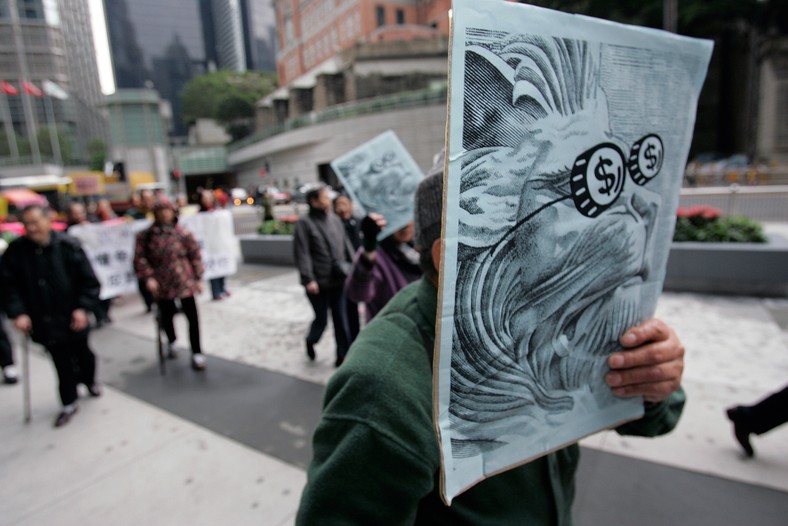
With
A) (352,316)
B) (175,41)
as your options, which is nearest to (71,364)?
(352,316)

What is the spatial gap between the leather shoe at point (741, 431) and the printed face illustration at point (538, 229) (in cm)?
289

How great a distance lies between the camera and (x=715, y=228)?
7.09 meters

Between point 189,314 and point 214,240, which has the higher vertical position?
point 214,240

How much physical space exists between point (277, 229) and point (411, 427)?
11.6 metres

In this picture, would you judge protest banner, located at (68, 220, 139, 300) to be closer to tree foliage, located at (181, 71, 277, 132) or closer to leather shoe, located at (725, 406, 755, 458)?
leather shoe, located at (725, 406, 755, 458)

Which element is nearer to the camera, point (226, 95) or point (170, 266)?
point (170, 266)

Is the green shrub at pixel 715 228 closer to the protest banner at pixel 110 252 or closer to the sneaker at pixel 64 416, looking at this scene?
the sneaker at pixel 64 416

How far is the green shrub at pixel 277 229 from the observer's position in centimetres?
1185

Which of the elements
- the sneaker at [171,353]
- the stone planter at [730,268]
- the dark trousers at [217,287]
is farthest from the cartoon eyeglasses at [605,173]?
the dark trousers at [217,287]

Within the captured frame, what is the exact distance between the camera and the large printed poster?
2.11ft

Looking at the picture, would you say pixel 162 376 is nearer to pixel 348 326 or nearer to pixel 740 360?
pixel 348 326

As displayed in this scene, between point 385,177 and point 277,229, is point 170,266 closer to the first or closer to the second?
point 385,177

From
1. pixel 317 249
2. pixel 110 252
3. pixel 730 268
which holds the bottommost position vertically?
pixel 730 268

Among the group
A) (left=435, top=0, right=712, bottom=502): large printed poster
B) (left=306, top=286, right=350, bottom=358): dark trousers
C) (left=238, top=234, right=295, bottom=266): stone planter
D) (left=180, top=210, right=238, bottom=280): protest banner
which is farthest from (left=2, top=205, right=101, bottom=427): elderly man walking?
(left=238, top=234, right=295, bottom=266): stone planter
